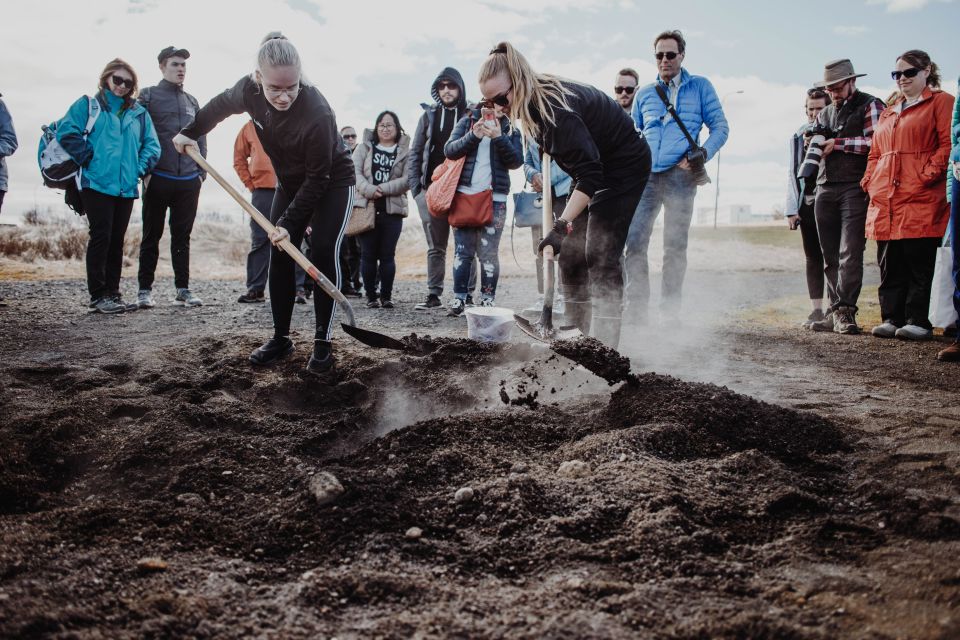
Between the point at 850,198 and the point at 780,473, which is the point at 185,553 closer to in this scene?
the point at 780,473

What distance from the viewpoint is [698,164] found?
5.93 m

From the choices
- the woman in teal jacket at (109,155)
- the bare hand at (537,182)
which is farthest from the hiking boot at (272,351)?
the bare hand at (537,182)

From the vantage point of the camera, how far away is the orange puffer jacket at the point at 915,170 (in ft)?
17.2

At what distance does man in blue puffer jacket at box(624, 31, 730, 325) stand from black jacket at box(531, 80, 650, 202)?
1843mm

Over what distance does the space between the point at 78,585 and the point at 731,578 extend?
177 centimetres

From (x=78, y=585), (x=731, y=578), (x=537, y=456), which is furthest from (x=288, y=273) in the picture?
(x=731, y=578)

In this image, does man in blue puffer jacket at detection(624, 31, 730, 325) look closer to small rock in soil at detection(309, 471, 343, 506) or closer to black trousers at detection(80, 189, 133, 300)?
small rock in soil at detection(309, 471, 343, 506)

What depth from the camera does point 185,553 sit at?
2.05 meters

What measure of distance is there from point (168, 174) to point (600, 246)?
4532 millimetres

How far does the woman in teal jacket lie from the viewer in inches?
236

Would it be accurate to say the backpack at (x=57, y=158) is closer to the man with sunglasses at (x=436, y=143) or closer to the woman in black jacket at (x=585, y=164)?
the man with sunglasses at (x=436, y=143)

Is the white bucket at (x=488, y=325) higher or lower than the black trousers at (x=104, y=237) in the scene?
lower

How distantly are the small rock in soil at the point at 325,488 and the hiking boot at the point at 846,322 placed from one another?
510cm

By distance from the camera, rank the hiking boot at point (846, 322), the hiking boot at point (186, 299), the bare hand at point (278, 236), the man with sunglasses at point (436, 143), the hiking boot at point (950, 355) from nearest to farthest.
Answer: the bare hand at point (278, 236)
the hiking boot at point (950, 355)
the hiking boot at point (846, 322)
the man with sunglasses at point (436, 143)
the hiking boot at point (186, 299)
